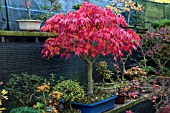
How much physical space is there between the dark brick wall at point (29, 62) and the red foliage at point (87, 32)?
0.71 ft

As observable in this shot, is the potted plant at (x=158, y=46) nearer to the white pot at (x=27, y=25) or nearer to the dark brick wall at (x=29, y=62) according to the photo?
the dark brick wall at (x=29, y=62)

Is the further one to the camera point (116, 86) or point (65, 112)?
point (116, 86)

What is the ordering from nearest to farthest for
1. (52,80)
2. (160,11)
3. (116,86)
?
(52,80) → (116,86) → (160,11)

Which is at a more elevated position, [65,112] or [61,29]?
[61,29]

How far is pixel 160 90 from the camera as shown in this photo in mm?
4473

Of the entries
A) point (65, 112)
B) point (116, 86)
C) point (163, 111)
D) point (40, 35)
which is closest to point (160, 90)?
point (163, 111)

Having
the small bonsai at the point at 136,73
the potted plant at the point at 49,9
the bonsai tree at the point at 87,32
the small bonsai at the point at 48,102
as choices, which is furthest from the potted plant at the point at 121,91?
the potted plant at the point at 49,9

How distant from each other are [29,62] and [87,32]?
863 millimetres

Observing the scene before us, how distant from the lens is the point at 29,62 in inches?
147

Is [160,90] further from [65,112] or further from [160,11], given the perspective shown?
[160,11]

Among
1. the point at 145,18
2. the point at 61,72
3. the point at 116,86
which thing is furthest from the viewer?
the point at 145,18

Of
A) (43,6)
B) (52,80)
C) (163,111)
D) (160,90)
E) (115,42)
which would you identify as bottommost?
(163,111)

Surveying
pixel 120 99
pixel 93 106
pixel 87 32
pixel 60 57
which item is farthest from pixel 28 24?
pixel 120 99

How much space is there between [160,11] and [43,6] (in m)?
5.12
